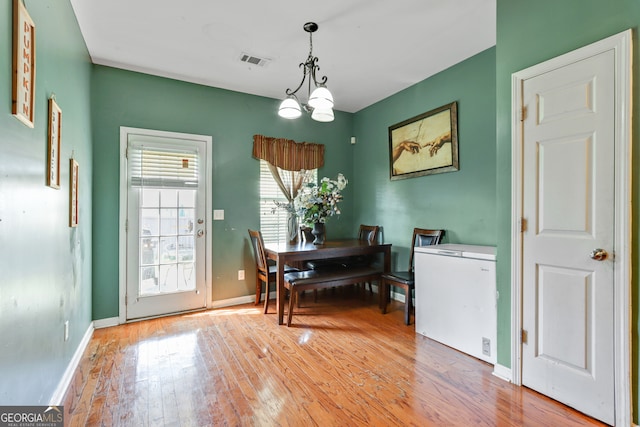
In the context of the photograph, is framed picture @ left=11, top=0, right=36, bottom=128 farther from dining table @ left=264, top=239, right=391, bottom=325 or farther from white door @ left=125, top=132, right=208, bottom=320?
dining table @ left=264, top=239, right=391, bottom=325

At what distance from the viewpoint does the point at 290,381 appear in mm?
2094

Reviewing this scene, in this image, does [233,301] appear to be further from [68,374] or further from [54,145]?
[54,145]

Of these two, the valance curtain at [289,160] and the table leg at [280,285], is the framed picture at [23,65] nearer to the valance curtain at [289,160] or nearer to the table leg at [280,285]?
the table leg at [280,285]

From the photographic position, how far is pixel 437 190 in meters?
3.48

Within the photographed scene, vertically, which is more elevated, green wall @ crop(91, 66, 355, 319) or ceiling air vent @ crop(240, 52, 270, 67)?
ceiling air vent @ crop(240, 52, 270, 67)

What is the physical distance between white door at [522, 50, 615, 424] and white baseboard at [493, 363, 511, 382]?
10 cm

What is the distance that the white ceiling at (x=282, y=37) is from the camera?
233 cm

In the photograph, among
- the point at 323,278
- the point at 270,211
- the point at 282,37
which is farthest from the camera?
the point at 270,211

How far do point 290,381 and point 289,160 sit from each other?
285cm

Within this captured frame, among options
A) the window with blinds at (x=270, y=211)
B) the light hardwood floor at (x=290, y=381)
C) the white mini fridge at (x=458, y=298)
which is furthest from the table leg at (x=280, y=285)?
the white mini fridge at (x=458, y=298)

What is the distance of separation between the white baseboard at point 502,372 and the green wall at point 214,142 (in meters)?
2.79

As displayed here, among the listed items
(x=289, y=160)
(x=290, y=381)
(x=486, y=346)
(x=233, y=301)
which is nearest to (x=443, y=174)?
(x=486, y=346)

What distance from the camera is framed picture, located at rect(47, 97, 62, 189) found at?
1.71 meters

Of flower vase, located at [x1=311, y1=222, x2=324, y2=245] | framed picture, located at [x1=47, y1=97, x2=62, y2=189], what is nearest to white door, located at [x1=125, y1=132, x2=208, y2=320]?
flower vase, located at [x1=311, y1=222, x2=324, y2=245]
